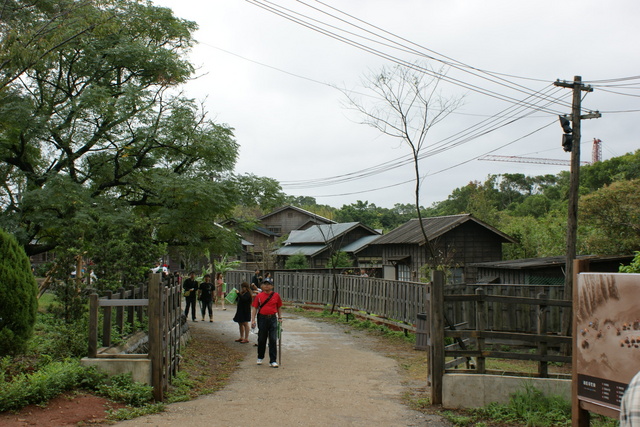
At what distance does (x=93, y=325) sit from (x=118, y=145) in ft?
29.8

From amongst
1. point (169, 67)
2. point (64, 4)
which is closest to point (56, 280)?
point (64, 4)

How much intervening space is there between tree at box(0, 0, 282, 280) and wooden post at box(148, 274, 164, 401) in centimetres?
556

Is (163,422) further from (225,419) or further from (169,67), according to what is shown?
(169,67)

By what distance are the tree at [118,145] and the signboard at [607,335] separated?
1060 cm

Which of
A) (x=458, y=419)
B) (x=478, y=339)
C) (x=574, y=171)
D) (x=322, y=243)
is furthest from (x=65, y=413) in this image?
(x=322, y=243)

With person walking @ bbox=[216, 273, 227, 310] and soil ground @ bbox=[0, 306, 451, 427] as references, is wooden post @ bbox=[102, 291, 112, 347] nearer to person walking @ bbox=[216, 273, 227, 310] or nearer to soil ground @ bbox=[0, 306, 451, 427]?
soil ground @ bbox=[0, 306, 451, 427]

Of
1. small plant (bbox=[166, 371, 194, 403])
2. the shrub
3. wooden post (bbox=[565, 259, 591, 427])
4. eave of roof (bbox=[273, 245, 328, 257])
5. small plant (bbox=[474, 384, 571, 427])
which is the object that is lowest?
small plant (bbox=[166, 371, 194, 403])

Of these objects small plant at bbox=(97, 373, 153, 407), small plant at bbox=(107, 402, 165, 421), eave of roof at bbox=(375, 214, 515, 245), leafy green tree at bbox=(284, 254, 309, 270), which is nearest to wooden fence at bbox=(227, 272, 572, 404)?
small plant at bbox=(107, 402, 165, 421)

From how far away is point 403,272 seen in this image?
113ft

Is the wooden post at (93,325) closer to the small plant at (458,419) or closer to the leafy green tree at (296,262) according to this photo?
the small plant at (458,419)

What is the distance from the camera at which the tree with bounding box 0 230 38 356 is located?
860 cm

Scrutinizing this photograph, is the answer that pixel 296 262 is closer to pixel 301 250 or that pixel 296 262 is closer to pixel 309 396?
pixel 301 250

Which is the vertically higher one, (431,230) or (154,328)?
(431,230)

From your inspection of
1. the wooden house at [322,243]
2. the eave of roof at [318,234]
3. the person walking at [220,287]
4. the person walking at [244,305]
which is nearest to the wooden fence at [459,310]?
the person walking at [220,287]
